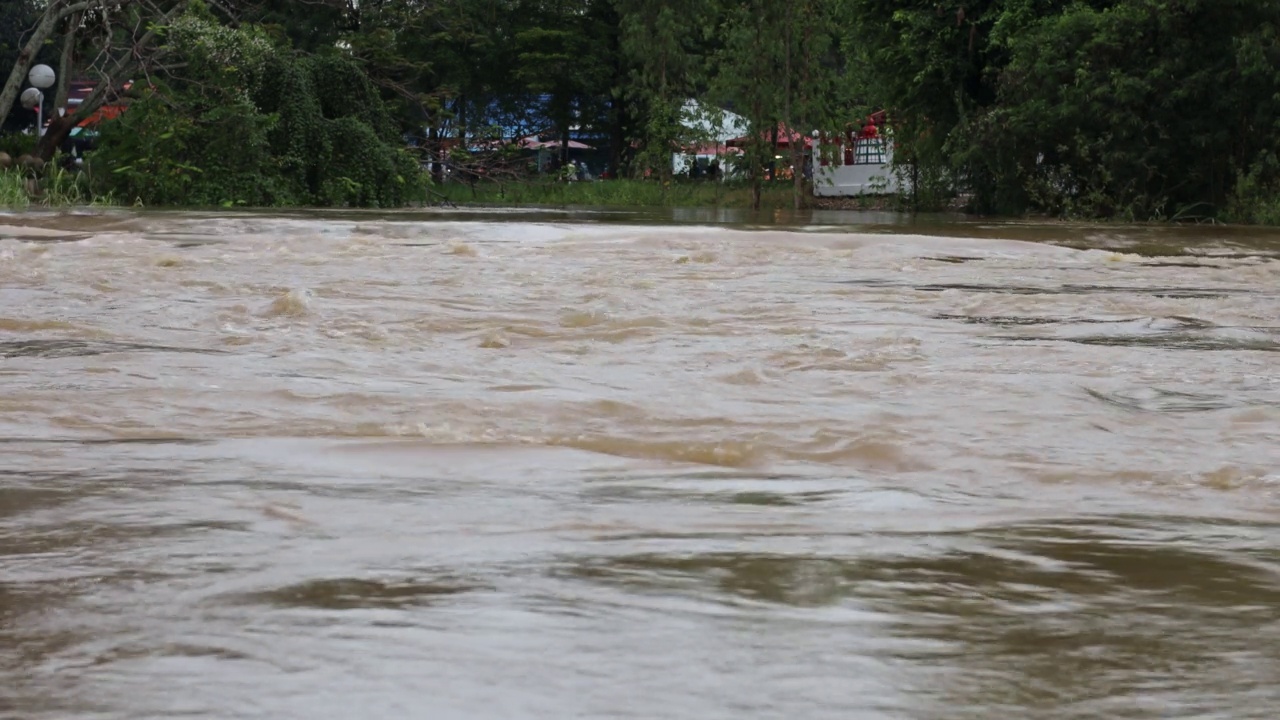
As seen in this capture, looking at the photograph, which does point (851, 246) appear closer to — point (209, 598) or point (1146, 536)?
point (1146, 536)

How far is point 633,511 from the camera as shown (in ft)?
8.18

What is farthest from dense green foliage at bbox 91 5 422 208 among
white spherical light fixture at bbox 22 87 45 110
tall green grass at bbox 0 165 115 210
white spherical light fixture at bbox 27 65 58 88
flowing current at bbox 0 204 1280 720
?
flowing current at bbox 0 204 1280 720

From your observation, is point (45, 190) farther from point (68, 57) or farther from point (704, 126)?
point (704, 126)

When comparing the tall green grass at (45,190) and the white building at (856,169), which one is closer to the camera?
the tall green grass at (45,190)

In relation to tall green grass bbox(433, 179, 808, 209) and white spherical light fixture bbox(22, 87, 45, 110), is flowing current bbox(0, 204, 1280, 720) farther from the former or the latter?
tall green grass bbox(433, 179, 808, 209)

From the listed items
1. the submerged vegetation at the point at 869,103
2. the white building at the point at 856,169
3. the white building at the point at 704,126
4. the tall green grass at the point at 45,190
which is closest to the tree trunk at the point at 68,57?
the submerged vegetation at the point at 869,103

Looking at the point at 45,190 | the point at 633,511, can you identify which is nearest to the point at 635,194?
the point at 45,190

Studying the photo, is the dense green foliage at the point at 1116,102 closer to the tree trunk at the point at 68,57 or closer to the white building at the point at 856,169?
the white building at the point at 856,169

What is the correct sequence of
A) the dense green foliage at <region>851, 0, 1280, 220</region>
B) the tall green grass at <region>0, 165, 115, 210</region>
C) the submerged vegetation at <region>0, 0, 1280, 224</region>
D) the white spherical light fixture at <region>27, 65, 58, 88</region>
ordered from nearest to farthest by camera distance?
the tall green grass at <region>0, 165, 115, 210</region> < the dense green foliage at <region>851, 0, 1280, 220</region> < the submerged vegetation at <region>0, 0, 1280, 224</region> < the white spherical light fixture at <region>27, 65, 58, 88</region>

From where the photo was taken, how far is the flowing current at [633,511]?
5.07 feet

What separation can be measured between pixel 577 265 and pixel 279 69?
41.3 ft

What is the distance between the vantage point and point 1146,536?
94.0 inches

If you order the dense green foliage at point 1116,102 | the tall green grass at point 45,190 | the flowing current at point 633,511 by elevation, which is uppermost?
the dense green foliage at point 1116,102

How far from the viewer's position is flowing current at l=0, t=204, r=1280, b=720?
1546mm
